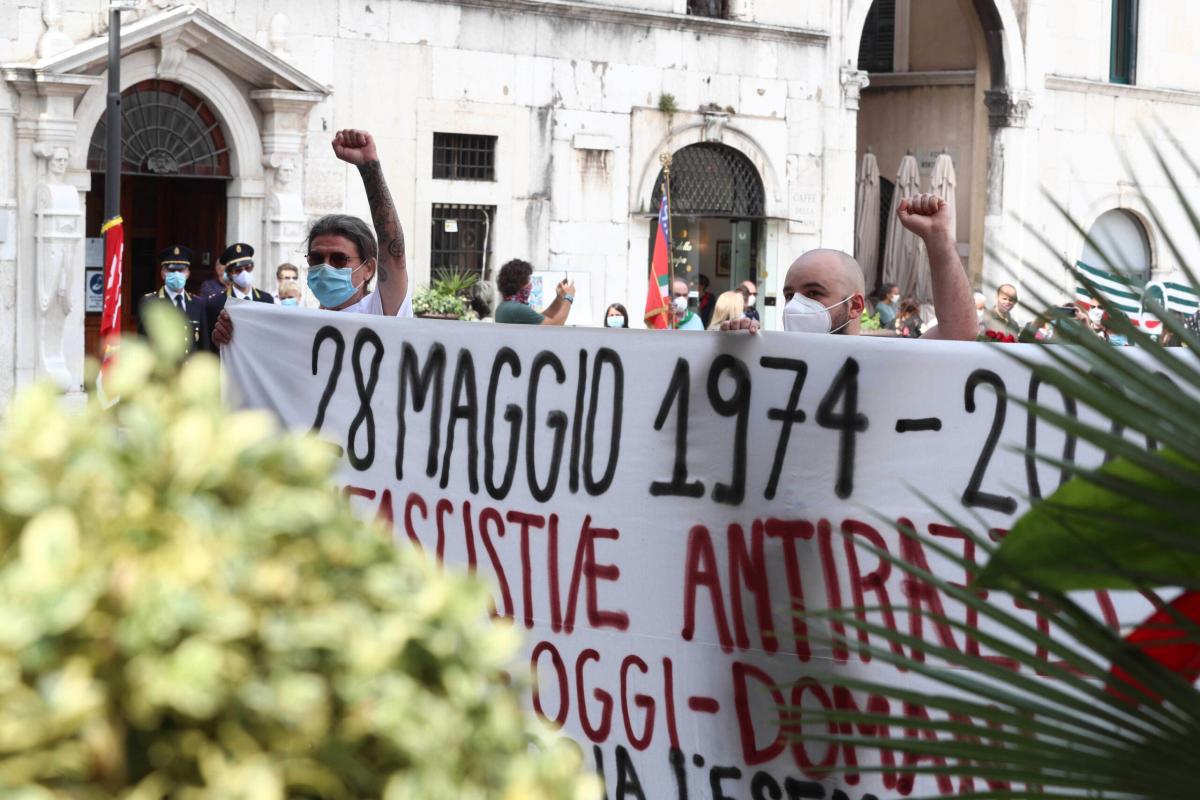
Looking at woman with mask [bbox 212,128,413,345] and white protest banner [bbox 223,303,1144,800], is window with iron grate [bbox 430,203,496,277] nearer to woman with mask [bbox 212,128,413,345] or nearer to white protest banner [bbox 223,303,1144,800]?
woman with mask [bbox 212,128,413,345]

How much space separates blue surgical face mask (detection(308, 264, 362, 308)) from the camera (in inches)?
251

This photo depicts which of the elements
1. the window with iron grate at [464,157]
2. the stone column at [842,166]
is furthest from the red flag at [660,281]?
the stone column at [842,166]

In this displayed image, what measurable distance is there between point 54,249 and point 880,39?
1667 cm

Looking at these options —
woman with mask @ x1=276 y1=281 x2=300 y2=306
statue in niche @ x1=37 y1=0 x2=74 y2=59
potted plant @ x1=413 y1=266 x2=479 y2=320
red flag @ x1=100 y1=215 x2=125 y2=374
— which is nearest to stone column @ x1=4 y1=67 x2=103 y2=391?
statue in niche @ x1=37 y1=0 x2=74 y2=59

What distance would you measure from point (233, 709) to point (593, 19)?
21.3 m

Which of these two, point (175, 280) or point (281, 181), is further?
point (281, 181)

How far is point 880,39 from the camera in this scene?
30.9 m

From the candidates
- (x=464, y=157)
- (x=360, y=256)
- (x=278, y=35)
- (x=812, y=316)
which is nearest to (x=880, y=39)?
(x=464, y=157)

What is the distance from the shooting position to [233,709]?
1.38 metres

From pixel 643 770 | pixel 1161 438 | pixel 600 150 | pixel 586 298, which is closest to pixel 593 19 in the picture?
pixel 600 150

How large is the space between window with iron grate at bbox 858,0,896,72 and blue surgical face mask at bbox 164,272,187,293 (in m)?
18.7

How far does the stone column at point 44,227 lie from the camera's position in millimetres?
17859

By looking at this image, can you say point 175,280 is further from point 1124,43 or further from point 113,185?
point 1124,43

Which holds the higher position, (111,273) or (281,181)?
(281,181)
